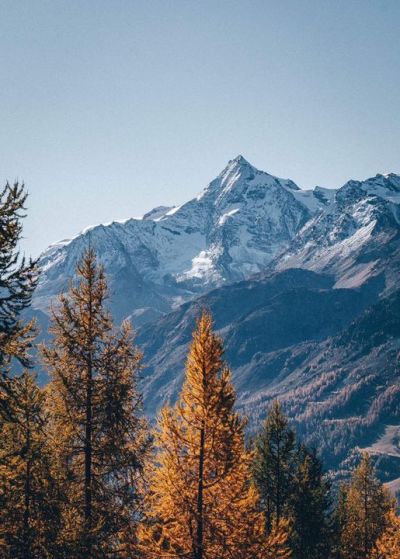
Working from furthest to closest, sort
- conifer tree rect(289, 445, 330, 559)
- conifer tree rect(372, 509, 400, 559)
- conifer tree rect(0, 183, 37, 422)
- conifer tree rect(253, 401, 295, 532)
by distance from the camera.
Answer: conifer tree rect(289, 445, 330, 559), conifer tree rect(253, 401, 295, 532), conifer tree rect(372, 509, 400, 559), conifer tree rect(0, 183, 37, 422)

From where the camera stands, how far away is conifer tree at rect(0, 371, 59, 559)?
15.4 meters

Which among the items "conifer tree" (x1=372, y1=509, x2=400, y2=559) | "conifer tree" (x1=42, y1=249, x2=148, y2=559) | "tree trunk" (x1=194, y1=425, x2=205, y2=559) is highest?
"conifer tree" (x1=42, y1=249, x2=148, y2=559)

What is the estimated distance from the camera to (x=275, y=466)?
30062mm

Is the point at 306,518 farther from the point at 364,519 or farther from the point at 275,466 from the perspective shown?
the point at 364,519

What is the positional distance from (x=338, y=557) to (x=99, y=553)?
2533 centimetres

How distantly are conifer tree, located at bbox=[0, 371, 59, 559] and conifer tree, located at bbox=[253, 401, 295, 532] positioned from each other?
636 inches

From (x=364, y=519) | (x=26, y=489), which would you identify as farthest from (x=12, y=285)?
(x=364, y=519)

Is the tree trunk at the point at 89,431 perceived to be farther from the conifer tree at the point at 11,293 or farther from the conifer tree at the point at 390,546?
the conifer tree at the point at 390,546

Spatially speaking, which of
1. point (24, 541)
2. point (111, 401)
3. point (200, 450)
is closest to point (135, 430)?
point (111, 401)

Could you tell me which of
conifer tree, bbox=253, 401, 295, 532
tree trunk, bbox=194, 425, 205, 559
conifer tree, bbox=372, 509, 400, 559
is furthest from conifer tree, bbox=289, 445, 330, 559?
tree trunk, bbox=194, 425, 205, 559

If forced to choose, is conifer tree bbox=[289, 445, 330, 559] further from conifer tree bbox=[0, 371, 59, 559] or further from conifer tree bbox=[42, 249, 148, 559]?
conifer tree bbox=[0, 371, 59, 559]

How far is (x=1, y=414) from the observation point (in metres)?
14.5

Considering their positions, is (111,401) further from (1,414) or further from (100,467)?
(1,414)

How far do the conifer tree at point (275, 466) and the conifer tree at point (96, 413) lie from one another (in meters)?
13.1
